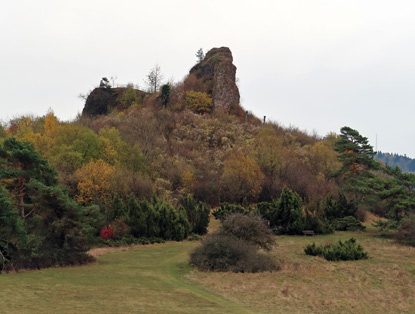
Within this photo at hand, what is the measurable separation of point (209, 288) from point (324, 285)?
5.90 metres

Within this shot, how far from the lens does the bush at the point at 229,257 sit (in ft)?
81.9

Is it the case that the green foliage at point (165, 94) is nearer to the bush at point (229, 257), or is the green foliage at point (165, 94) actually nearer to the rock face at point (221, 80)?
the rock face at point (221, 80)

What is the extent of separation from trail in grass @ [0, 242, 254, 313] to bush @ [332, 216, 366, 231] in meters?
24.3

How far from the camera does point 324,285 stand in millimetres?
21344

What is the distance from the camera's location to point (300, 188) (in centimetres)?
6141

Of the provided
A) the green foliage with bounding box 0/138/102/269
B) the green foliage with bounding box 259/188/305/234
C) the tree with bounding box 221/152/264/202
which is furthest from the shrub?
the green foliage with bounding box 0/138/102/269

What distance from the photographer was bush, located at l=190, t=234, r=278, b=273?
81.9 feet

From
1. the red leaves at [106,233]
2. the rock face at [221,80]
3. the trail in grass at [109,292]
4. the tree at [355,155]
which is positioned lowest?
the trail in grass at [109,292]

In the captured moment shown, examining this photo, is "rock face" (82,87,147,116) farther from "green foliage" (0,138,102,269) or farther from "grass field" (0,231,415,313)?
"green foliage" (0,138,102,269)

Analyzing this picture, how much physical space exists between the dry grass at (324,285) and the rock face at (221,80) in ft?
203

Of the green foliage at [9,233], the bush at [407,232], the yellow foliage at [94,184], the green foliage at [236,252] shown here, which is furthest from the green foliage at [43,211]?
the bush at [407,232]

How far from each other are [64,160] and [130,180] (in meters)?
7.14

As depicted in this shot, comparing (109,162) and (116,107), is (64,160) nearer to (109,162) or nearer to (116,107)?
(109,162)

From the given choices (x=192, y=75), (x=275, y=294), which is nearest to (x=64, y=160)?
(x=275, y=294)
